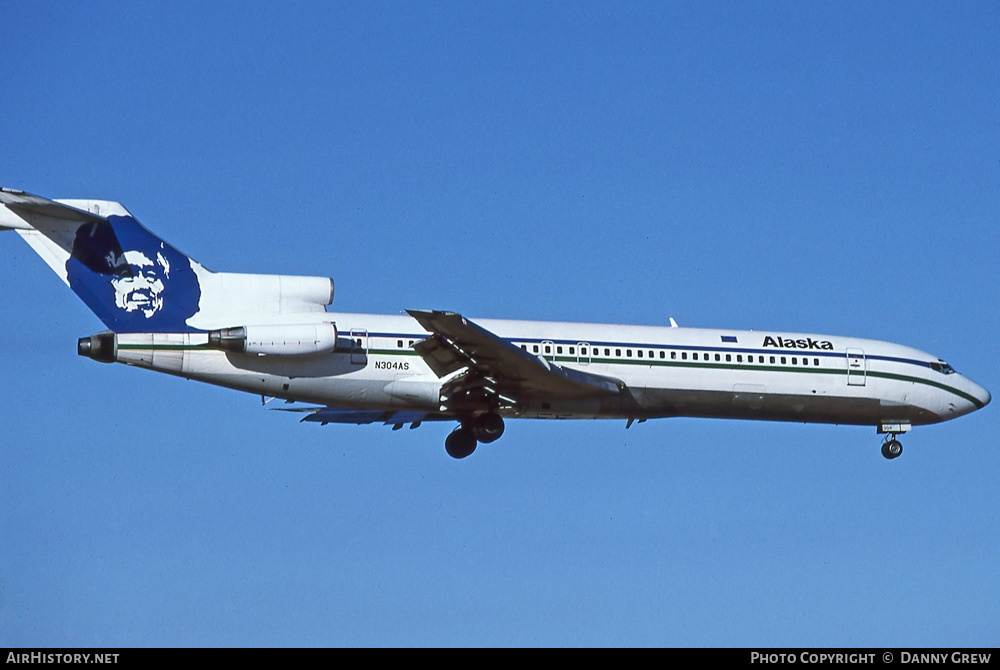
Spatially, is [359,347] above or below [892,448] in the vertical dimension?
above

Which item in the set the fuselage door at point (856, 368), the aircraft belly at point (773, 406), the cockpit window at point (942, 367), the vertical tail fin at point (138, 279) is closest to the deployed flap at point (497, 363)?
the aircraft belly at point (773, 406)

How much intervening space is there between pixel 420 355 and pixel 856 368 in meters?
10.9

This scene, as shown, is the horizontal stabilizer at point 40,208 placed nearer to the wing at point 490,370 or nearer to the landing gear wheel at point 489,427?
the wing at point 490,370

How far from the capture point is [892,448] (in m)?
32.0

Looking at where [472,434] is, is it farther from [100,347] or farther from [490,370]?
[100,347]

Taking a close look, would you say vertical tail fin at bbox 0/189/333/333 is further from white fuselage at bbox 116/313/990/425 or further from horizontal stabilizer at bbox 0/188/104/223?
white fuselage at bbox 116/313/990/425

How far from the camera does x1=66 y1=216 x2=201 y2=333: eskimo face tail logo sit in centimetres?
2670

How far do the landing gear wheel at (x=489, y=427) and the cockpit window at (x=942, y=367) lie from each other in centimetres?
1148

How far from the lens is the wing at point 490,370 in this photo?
2695 cm

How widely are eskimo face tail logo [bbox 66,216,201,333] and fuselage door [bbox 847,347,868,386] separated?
15389 millimetres

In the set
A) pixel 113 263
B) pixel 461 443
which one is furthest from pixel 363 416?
pixel 113 263

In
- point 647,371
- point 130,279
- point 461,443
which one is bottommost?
point 461,443
